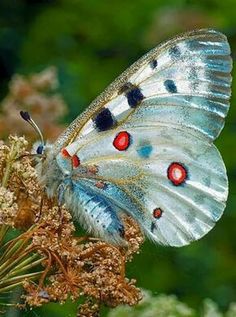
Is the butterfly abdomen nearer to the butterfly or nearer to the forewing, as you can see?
the butterfly

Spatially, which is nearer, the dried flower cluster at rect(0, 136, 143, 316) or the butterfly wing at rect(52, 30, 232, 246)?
the dried flower cluster at rect(0, 136, 143, 316)

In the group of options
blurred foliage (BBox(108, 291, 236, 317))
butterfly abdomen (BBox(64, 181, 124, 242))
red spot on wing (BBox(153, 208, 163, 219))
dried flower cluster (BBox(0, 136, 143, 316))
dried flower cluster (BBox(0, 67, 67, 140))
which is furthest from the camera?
dried flower cluster (BBox(0, 67, 67, 140))

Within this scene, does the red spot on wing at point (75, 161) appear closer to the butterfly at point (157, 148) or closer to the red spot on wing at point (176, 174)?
the butterfly at point (157, 148)

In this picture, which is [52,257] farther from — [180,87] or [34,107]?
[34,107]

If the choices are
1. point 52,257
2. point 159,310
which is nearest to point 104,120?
point 52,257

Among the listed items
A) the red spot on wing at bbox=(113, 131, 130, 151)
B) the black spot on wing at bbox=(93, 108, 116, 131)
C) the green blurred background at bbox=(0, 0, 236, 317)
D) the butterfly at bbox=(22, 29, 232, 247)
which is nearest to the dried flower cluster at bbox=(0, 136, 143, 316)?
the butterfly at bbox=(22, 29, 232, 247)

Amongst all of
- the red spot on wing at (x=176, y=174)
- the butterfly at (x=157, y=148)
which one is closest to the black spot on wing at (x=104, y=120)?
the butterfly at (x=157, y=148)

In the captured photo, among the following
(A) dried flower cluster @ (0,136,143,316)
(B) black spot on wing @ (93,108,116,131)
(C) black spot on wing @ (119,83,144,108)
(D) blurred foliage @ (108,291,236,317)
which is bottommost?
(D) blurred foliage @ (108,291,236,317)

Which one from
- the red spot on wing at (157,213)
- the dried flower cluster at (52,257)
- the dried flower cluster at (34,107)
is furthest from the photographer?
the dried flower cluster at (34,107)

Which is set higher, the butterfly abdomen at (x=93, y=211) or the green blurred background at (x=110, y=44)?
the green blurred background at (x=110, y=44)
